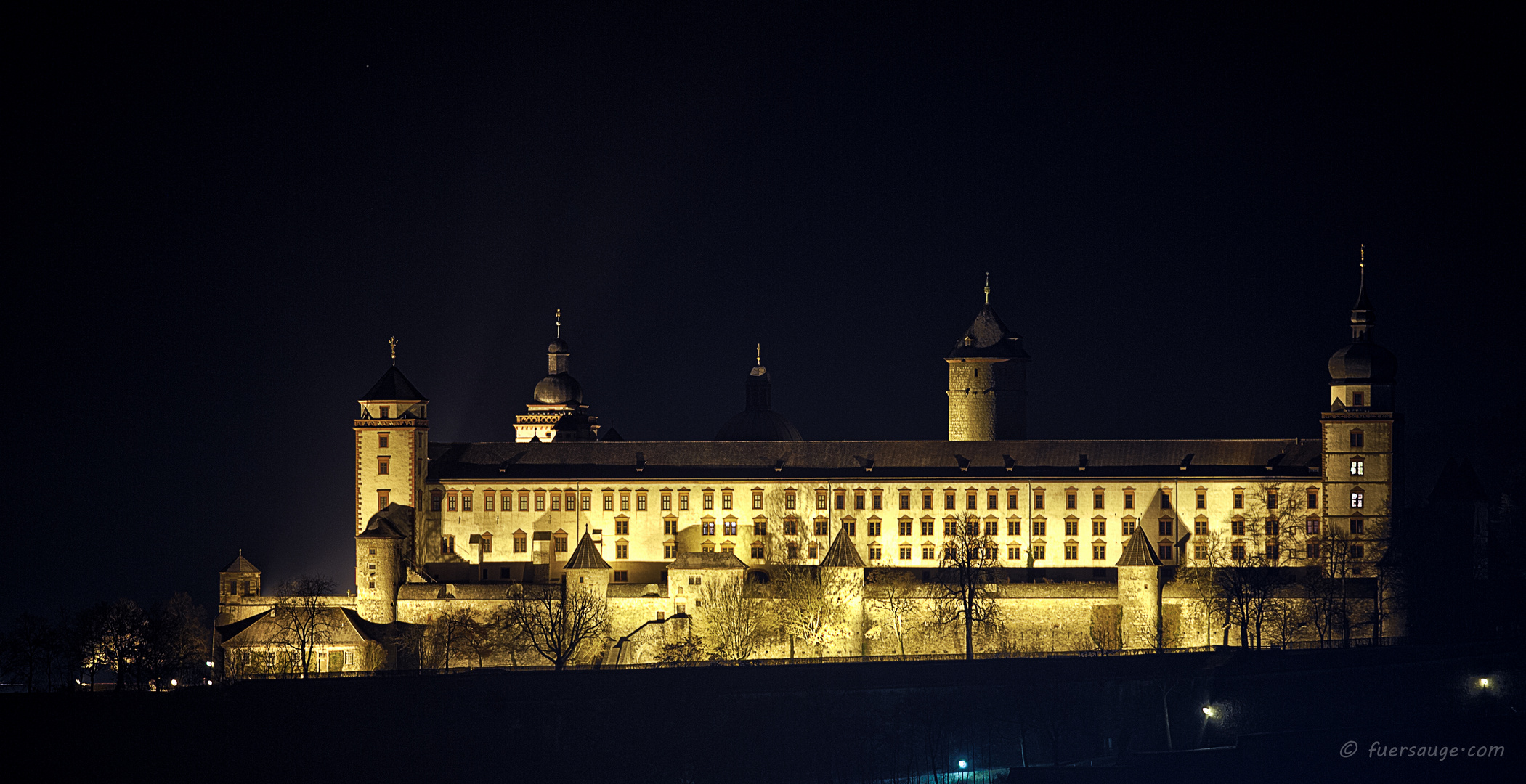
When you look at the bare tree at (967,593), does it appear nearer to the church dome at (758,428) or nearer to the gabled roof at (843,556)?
the gabled roof at (843,556)

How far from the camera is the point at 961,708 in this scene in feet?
381

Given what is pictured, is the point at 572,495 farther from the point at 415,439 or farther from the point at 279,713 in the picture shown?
the point at 279,713

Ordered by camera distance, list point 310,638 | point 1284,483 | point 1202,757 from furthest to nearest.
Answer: point 1284,483
point 310,638
point 1202,757

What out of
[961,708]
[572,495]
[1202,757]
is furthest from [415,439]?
[1202,757]

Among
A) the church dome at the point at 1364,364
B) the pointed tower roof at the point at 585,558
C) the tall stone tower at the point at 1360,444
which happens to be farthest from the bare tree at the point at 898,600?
the church dome at the point at 1364,364

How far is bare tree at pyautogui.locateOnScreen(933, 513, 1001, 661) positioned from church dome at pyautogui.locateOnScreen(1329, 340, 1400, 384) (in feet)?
56.0

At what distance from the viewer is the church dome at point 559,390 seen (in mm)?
177250

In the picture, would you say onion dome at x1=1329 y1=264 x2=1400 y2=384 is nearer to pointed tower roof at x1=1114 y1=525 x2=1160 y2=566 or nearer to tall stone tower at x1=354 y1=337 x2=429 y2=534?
pointed tower roof at x1=1114 y1=525 x2=1160 y2=566

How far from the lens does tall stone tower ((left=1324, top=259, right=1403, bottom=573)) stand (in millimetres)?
131375

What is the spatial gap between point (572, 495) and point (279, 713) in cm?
2593

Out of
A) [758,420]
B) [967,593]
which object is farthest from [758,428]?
[967,593]

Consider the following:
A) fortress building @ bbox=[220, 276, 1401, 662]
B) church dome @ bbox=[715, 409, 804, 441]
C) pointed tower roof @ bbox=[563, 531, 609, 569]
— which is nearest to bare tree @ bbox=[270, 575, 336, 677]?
fortress building @ bbox=[220, 276, 1401, 662]

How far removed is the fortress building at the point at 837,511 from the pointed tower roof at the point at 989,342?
8577mm

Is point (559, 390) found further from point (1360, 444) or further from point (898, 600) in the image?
point (1360, 444)
